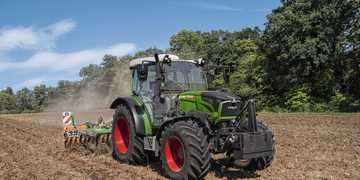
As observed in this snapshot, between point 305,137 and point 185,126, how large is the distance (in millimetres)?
7005

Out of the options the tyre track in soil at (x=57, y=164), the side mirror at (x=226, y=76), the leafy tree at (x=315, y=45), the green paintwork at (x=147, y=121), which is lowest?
the tyre track in soil at (x=57, y=164)

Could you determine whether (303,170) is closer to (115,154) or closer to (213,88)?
(213,88)

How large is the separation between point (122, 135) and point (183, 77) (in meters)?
2.53

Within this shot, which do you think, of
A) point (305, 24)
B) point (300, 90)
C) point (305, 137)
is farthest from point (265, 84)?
point (305, 137)

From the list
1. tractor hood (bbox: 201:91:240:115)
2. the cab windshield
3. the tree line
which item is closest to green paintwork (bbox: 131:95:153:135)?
the cab windshield

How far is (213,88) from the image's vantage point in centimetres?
924

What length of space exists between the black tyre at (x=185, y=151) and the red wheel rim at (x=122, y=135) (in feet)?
8.09

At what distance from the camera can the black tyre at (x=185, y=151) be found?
23.1 feet

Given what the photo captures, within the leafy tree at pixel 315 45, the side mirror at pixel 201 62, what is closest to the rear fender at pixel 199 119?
the side mirror at pixel 201 62

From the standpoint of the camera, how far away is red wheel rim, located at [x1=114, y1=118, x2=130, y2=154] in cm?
1021

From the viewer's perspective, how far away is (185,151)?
7246 mm

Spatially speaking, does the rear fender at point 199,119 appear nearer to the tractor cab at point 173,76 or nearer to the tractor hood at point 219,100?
the tractor hood at point 219,100

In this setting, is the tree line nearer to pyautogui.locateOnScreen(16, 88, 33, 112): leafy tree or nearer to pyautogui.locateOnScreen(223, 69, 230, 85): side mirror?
pyautogui.locateOnScreen(223, 69, 230, 85): side mirror

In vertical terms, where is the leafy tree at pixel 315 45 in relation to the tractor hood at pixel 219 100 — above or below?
above
